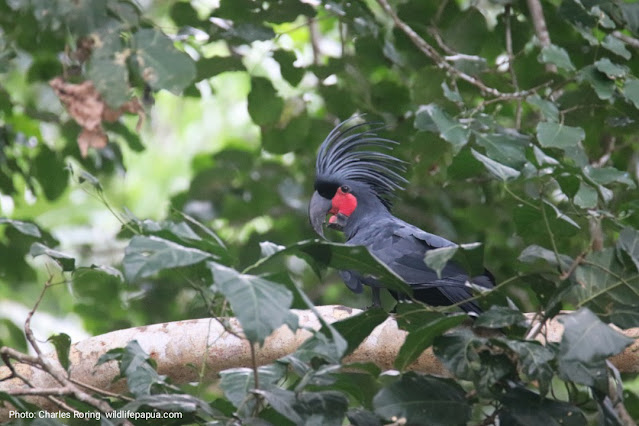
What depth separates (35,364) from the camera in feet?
5.16

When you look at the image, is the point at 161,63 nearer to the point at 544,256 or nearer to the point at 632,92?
the point at 544,256

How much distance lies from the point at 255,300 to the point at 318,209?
1.63 metres

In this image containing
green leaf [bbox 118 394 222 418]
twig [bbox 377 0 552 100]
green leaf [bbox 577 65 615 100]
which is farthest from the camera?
twig [bbox 377 0 552 100]

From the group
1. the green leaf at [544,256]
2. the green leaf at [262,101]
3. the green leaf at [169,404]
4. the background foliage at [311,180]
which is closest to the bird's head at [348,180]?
the background foliage at [311,180]

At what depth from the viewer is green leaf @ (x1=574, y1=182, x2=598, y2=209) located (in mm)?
1993

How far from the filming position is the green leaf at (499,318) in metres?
1.53

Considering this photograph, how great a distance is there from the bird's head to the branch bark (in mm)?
548

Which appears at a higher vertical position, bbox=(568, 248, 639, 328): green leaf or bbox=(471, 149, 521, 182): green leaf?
bbox=(471, 149, 521, 182): green leaf

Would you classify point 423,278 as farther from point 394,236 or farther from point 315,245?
point 315,245

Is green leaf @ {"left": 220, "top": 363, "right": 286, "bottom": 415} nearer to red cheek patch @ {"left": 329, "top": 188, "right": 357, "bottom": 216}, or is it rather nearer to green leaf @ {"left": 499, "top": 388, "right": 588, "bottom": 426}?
green leaf @ {"left": 499, "top": 388, "right": 588, "bottom": 426}

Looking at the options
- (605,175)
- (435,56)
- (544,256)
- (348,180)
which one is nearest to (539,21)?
(435,56)

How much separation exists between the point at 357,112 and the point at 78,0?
188 centimetres

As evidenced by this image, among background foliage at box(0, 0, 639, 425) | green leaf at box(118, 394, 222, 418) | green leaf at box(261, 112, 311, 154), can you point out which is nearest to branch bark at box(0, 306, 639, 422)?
background foliage at box(0, 0, 639, 425)

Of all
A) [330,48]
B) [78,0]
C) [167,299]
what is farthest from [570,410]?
[330,48]
